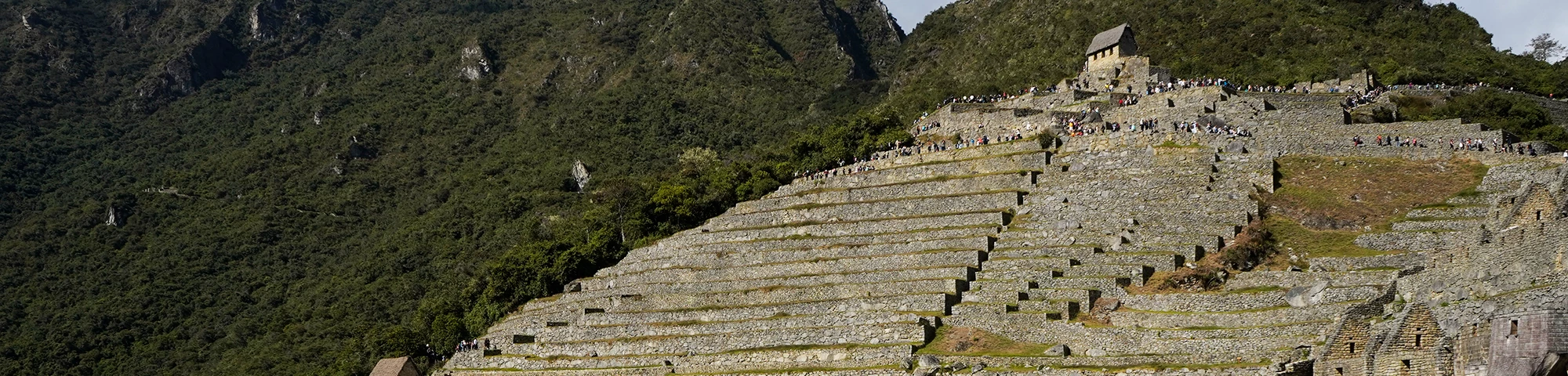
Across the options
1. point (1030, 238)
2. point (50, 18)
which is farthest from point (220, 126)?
point (1030, 238)

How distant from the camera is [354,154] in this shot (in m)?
114

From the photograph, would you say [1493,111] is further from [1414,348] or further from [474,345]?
[474,345]

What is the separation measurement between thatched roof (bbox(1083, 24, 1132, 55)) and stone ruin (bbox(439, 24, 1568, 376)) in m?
3.79

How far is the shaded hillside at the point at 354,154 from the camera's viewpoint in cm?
7731

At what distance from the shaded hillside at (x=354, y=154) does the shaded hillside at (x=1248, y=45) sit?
413 inches

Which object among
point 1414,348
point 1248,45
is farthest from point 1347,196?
point 1248,45

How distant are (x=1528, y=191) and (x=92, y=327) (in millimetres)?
79632

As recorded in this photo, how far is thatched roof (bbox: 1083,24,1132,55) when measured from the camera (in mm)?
62312

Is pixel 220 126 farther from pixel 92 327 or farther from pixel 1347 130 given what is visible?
pixel 1347 130

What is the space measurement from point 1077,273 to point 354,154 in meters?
82.9

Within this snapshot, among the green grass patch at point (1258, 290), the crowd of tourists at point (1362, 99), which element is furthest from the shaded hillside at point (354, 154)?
the green grass patch at point (1258, 290)

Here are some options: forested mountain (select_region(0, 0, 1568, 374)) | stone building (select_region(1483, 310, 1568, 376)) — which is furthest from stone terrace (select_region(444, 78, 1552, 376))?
forested mountain (select_region(0, 0, 1568, 374))

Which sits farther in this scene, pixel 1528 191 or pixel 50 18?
pixel 50 18

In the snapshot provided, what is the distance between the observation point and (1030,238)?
147 ft
